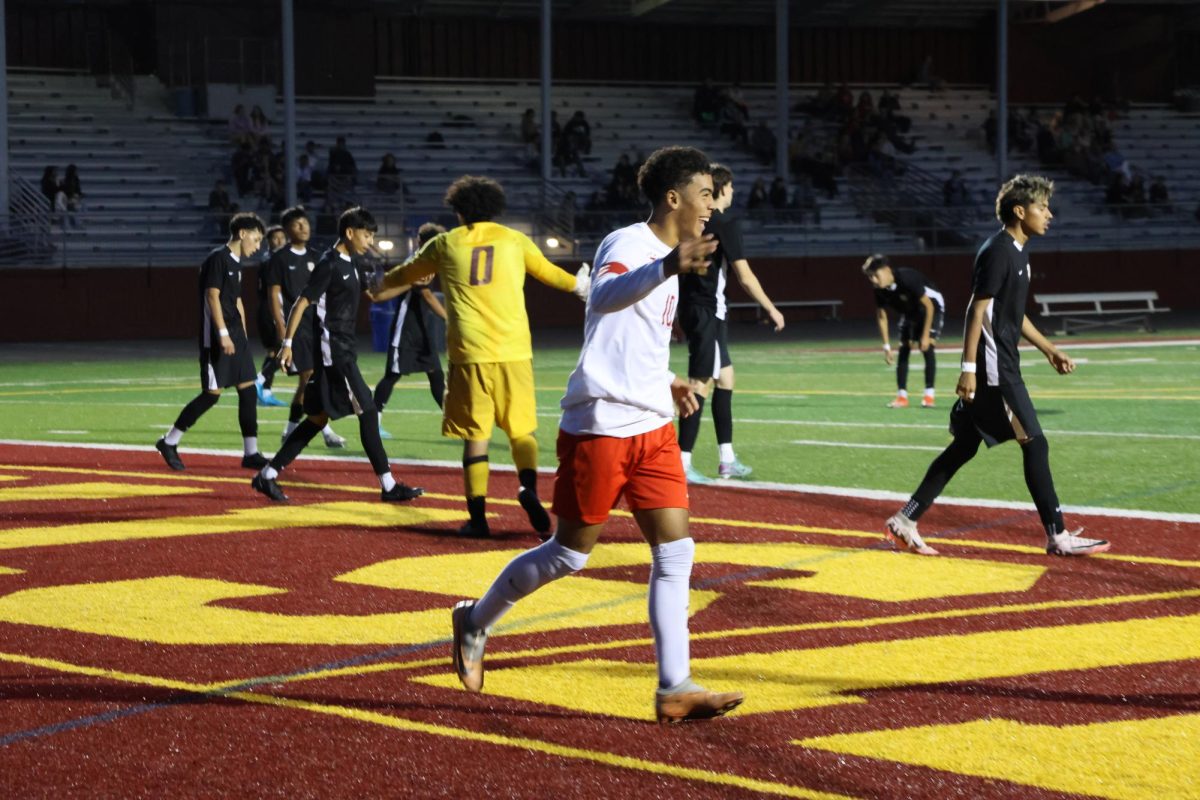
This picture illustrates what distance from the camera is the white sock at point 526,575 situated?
5.52m

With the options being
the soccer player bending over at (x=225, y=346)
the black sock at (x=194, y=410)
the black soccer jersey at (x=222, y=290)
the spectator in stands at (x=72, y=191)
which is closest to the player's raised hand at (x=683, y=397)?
the soccer player bending over at (x=225, y=346)

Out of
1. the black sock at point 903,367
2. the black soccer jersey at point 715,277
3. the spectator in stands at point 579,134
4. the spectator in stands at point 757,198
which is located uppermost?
the spectator in stands at point 579,134

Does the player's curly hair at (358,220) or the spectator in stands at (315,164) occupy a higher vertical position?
the spectator in stands at (315,164)

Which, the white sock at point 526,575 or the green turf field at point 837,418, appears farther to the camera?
the green turf field at point 837,418

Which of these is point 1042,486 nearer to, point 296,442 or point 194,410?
point 296,442

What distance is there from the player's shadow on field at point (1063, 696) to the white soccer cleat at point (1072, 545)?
2.72 metres

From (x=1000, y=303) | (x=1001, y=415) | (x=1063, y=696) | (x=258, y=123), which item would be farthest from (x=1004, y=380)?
(x=258, y=123)

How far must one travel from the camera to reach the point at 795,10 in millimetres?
47656

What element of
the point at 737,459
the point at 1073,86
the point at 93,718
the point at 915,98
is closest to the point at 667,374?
the point at 93,718

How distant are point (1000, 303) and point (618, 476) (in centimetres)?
365

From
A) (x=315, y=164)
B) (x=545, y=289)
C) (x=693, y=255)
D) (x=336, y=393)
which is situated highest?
(x=315, y=164)

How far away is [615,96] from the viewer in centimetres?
4581

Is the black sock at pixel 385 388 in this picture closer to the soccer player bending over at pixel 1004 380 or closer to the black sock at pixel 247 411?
the black sock at pixel 247 411

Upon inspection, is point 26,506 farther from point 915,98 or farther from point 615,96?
point 915,98
